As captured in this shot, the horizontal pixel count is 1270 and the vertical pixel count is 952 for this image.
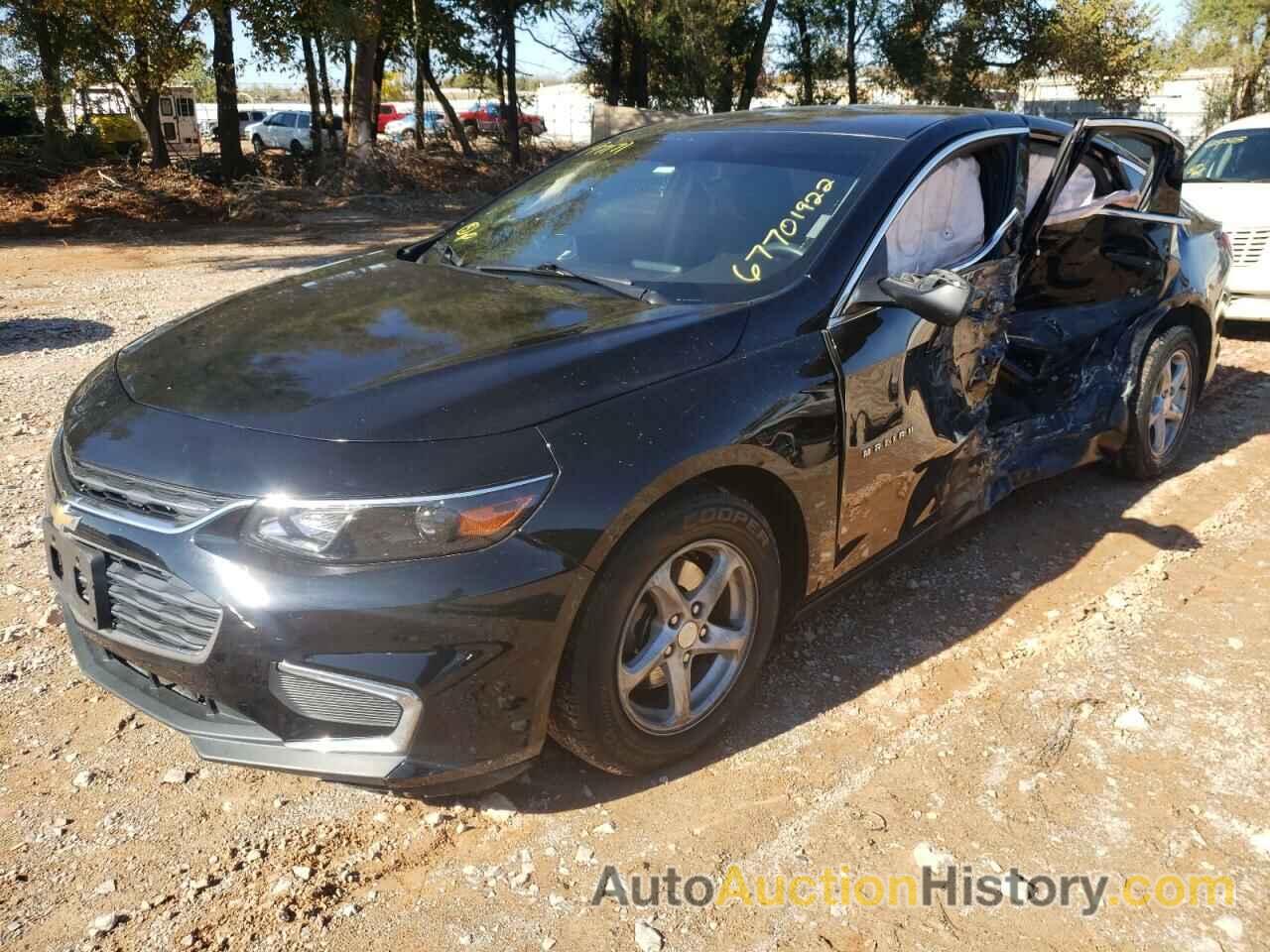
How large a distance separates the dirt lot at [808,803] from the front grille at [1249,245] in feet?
15.3

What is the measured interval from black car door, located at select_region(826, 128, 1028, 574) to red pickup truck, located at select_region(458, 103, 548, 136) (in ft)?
93.6

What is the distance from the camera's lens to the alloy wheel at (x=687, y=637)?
2.72 meters

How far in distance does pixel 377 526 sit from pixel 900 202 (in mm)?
1996

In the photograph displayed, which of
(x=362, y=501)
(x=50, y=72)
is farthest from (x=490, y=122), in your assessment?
(x=362, y=501)

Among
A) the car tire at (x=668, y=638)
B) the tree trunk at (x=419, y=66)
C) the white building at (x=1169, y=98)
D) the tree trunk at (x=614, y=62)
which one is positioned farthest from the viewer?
the white building at (x=1169, y=98)

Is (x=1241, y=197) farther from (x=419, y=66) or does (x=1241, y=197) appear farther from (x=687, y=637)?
(x=419, y=66)

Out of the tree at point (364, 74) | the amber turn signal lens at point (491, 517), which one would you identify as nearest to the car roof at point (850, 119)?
the amber turn signal lens at point (491, 517)

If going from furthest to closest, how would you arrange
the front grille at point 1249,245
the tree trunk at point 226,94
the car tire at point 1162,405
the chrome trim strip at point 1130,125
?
1. the tree trunk at point 226,94
2. the front grille at point 1249,245
3. the car tire at point 1162,405
4. the chrome trim strip at point 1130,125

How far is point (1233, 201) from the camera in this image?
27.2 ft

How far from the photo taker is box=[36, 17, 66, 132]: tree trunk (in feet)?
53.9

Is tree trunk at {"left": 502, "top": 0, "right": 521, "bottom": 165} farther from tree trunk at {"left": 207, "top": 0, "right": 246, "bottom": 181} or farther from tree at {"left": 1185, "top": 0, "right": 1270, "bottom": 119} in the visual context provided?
tree at {"left": 1185, "top": 0, "right": 1270, "bottom": 119}

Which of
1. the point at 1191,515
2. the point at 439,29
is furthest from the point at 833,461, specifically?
the point at 439,29

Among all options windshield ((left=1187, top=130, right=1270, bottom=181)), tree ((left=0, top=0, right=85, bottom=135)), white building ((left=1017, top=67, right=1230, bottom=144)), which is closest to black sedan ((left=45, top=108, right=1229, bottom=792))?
windshield ((left=1187, top=130, right=1270, bottom=181))

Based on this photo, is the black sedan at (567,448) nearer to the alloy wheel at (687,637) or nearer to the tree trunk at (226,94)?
the alloy wheel at (687,637)
